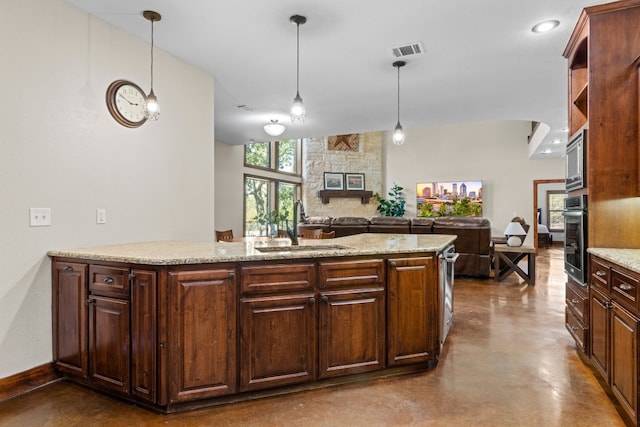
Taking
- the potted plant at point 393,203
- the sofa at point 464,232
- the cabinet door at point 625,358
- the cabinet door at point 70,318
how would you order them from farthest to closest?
the potted plant at point 393,203, the sofa at point 464,232, the cabinet door at point 70,318, the cabinet door at point 625,358

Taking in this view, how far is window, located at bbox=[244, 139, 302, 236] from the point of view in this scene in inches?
315

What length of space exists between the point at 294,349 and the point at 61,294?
→ 152cm

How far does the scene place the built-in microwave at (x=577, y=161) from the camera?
8.66ft

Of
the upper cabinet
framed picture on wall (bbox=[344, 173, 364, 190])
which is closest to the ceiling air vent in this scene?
the upper cabinet

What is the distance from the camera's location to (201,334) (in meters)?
2.09

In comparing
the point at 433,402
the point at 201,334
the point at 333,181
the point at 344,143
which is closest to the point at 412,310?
the point at 433,402

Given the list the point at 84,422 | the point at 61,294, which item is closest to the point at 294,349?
the point at 84,422

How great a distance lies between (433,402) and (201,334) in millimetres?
1377

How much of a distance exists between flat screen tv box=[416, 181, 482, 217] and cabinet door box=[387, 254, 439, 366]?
7.89 m

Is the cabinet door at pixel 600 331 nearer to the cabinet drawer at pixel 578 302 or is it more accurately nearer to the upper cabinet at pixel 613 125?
the cabinet drawer at pixel 578 302

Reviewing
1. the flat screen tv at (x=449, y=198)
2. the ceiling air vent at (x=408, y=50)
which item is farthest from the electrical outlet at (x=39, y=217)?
the flat screen tv at (x=449, y=198)

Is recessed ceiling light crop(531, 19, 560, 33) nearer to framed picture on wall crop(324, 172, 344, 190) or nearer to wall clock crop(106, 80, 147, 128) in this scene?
wall clock crop(106, 80, 147, 128)

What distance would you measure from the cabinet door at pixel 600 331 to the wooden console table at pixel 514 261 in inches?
131

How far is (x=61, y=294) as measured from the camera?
2.41 metres
